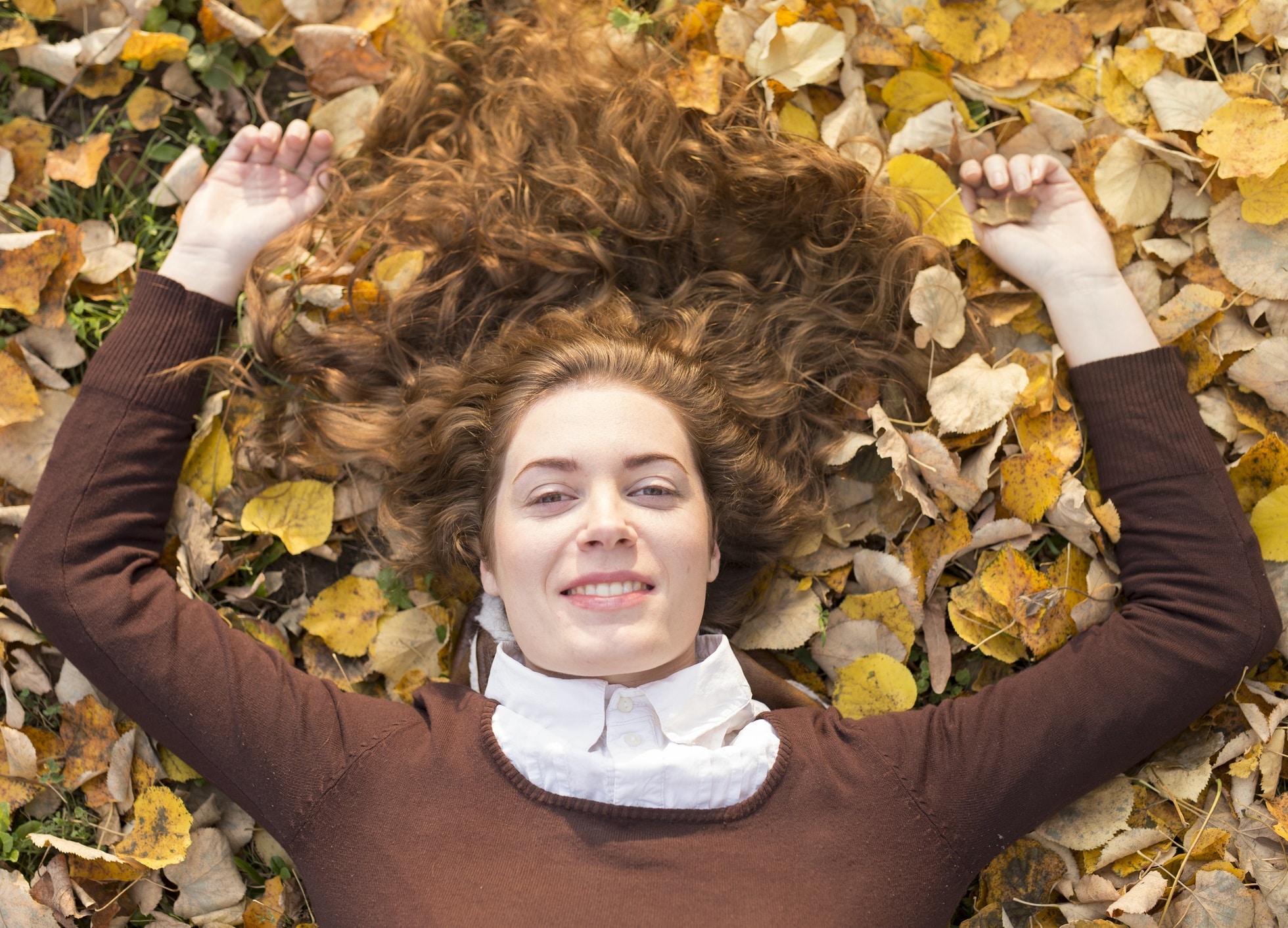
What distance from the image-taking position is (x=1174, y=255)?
2.70 m

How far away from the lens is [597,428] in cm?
227

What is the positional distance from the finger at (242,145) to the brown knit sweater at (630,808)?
0.54m

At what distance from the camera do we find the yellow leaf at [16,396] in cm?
266

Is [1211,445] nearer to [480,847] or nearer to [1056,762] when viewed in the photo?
[1056,762]

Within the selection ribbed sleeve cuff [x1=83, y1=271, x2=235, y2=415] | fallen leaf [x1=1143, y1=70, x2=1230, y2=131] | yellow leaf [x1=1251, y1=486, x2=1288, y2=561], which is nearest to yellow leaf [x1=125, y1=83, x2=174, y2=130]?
ribbed sleeve cuff [x1=83, y1=271, x2=235, y2=415]

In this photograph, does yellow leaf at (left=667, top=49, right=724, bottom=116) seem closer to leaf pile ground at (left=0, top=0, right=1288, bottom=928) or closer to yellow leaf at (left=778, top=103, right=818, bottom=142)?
leaf pile ground at (left=0, top=0, right=1288, bottom=928)

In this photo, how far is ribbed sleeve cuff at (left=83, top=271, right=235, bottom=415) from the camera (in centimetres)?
255

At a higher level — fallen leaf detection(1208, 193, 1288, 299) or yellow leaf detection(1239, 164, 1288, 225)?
yellow leaf detection(1239, 164, 1288, 225)

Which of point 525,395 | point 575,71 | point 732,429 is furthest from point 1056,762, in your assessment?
point 575,71

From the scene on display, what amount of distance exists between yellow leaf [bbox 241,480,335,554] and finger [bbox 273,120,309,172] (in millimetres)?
869

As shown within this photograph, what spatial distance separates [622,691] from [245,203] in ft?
5.41

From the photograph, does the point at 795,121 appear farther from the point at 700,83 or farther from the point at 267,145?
the point at 267,145

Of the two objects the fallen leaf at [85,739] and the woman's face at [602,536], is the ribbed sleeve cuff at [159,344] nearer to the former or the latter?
the fallen leaf at [85,739]

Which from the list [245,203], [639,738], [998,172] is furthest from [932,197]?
[245,203]
